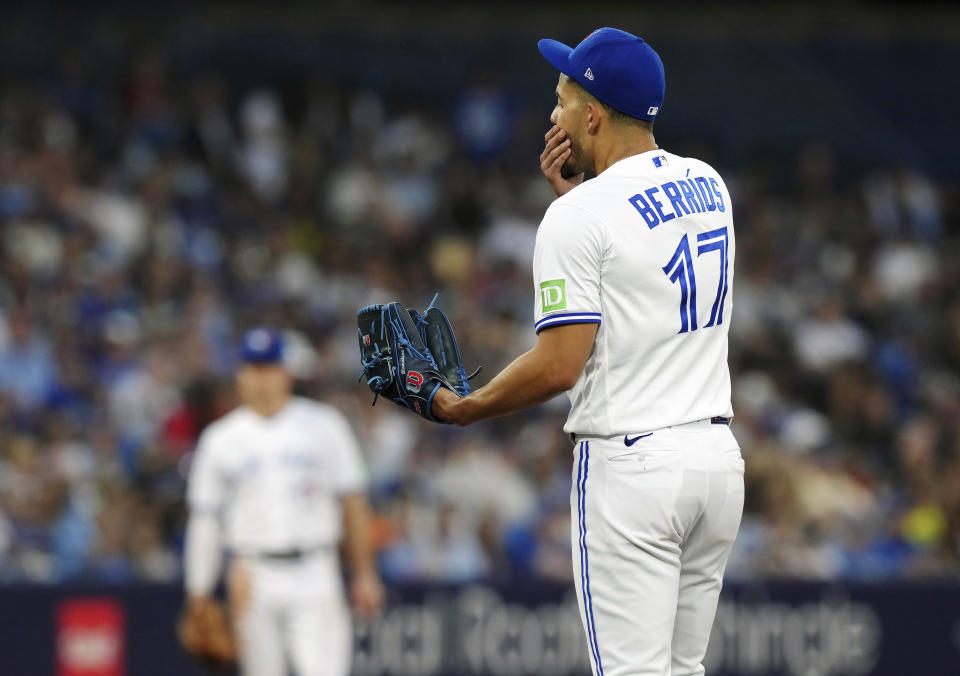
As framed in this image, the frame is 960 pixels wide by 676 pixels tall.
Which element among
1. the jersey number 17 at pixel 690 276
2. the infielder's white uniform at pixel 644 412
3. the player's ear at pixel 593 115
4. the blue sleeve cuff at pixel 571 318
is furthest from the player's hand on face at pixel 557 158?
the blue sleeve cuff at pixel 571 318

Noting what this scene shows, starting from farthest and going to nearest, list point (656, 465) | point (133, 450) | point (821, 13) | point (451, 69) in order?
point (821, 13)
point (451, 69)
point (133, 450)
point (656, 465)

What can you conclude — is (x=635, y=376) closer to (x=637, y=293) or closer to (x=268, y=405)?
(x=637, y=293)

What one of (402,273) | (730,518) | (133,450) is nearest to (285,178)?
(402,273)

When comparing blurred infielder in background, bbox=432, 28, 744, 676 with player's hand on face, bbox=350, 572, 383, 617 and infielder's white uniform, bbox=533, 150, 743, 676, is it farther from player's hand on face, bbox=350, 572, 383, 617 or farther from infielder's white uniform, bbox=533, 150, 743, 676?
player's hand on face, bbox=350, 572, 383, 617

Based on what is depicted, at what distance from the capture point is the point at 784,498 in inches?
425

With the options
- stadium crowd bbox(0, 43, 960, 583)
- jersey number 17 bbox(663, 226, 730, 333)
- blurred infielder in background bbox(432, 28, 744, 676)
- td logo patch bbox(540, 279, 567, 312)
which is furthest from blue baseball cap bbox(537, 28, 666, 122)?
stadium crowd bbox(0, 43, 960, 583)

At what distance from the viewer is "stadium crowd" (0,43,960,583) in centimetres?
1016

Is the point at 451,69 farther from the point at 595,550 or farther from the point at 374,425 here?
the point at 595,550

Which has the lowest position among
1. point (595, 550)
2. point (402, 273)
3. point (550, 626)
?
point (550, 626)

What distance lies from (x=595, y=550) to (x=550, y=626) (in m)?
5.90

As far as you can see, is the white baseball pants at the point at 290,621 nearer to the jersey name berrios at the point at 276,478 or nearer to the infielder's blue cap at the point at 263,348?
the jersey name berrios at the point at 276,478

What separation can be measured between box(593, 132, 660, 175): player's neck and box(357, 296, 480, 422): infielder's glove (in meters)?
0.64

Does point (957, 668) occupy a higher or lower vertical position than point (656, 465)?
lower

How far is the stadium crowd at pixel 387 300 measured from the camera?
33.3 feet
